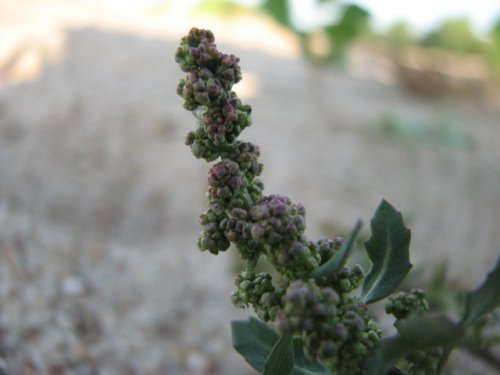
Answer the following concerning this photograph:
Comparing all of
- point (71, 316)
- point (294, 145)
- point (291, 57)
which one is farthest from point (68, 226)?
point (291, 57)

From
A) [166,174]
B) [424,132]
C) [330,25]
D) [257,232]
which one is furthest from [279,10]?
[257,232]

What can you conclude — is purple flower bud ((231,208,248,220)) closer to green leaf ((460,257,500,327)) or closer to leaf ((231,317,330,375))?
leaf ((231,317,330,375))

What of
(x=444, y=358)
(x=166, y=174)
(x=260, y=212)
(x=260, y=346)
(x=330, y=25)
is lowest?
(x=444, y=358)

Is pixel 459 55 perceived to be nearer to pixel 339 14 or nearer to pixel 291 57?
pixel 291 57

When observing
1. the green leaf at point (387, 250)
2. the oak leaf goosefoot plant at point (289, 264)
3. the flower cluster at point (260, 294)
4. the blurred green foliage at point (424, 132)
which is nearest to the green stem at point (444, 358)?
the oak leaf goosefoot plant at point (289, 264)

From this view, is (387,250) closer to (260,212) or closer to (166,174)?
(260,212)

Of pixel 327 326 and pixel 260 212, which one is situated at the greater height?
pixel 260 212

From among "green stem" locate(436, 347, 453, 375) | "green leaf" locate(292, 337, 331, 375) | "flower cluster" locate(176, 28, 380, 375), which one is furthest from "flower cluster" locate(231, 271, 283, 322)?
"green stem" locate(436, 347, 453, 375)
